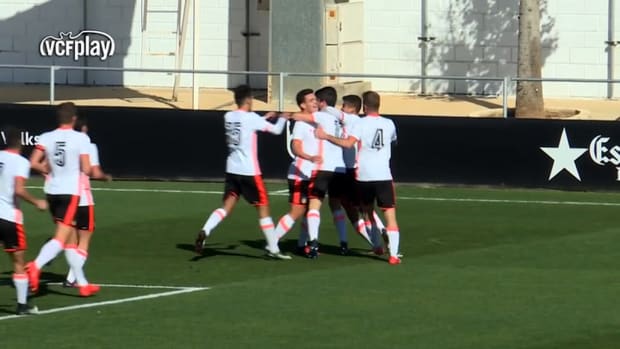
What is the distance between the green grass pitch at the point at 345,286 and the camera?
39.2 feet

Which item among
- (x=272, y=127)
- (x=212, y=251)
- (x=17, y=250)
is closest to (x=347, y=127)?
(x=272, y=127)

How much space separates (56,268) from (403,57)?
18.6 meters

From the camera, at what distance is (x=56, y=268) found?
52.1ft

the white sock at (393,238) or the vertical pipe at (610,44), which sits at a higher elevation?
the vertical pipe at (610,44)

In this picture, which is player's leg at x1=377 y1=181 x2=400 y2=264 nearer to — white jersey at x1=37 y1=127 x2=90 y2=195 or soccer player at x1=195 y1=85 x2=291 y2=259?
soccer player at x1=195 y1=85 x2=291 y2=259

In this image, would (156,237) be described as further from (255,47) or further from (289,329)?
(255,47)

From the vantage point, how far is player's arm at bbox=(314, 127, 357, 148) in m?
15.6

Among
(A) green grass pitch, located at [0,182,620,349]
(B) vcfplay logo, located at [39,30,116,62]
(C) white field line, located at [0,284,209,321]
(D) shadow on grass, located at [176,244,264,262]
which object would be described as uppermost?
(B) vcfplay logo, located at [39,30,116,62]

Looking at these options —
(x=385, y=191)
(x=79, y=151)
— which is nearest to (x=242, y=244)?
(x=385, y=191)

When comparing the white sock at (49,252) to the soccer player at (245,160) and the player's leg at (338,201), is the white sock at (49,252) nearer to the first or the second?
the soccer player at (245,160)

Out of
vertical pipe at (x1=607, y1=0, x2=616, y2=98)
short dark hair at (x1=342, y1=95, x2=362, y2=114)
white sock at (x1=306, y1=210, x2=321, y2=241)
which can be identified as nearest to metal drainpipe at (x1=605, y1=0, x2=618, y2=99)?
vertical pipe at (x1=607, y1=0, x2=616, y2=98)

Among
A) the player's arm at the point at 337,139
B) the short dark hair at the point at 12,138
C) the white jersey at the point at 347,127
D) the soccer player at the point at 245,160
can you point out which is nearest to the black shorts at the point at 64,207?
the short dark hair at the point at 12,138

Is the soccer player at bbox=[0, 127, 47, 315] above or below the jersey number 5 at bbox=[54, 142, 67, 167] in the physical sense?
below

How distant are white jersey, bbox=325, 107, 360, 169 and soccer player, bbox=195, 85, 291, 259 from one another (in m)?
0.64
